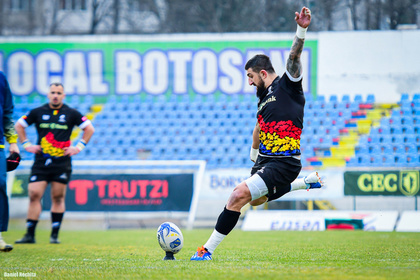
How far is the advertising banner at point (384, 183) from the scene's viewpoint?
12305mm

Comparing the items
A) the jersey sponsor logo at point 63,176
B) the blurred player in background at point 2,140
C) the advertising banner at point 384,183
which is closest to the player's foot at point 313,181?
the blurred player in background at point 2,140

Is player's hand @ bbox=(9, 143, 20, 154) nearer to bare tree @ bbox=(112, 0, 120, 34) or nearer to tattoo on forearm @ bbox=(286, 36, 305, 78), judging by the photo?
tattoo on forearm @ bbox=(286, 36, 305, 78)

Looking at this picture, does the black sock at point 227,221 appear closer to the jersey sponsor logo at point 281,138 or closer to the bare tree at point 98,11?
the jersey sponsor logo at point 281,138

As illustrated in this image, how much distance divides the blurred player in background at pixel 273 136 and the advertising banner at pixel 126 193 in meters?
7.04

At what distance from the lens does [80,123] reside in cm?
902

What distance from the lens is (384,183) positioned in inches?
487

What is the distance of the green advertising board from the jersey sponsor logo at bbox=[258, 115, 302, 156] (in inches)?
567

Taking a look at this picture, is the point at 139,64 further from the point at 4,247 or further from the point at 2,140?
the point at 4,247

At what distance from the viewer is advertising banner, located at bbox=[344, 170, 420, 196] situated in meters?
12.3

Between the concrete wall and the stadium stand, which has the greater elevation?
the concrete wall

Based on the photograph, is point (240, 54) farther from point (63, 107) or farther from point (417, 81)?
point (63, 107)

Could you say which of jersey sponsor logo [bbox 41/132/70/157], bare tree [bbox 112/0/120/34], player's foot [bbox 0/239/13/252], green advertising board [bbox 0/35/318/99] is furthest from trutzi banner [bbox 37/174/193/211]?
bare tree [bbox 112/0/120/34]

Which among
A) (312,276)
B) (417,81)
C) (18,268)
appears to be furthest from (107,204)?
(417,81)

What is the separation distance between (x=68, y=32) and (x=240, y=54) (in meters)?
12.2
